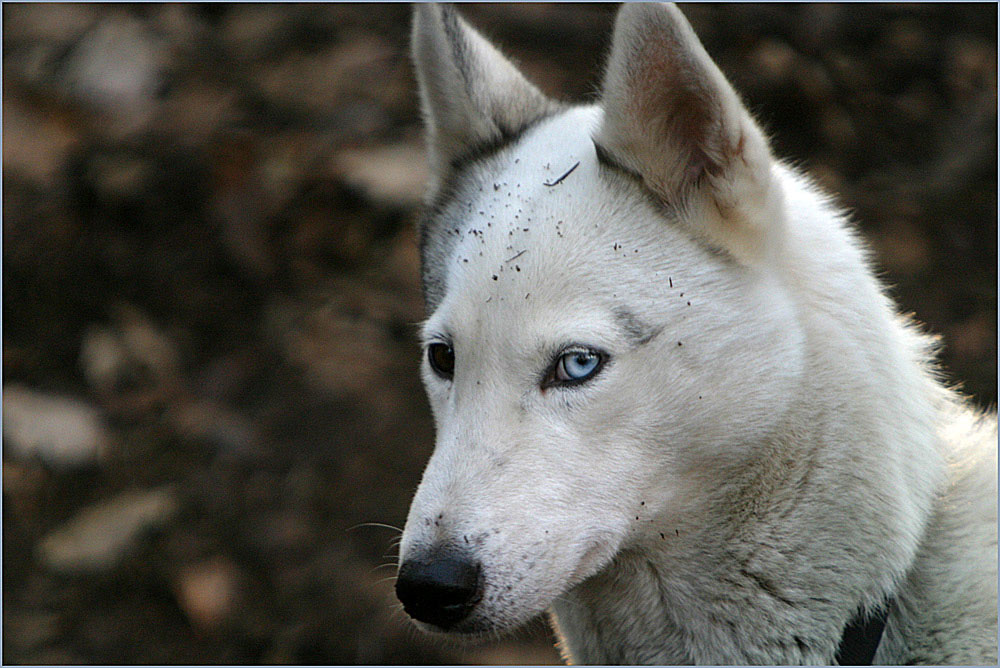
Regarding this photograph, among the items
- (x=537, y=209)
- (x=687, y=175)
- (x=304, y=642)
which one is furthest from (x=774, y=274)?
(x=304, y=642)

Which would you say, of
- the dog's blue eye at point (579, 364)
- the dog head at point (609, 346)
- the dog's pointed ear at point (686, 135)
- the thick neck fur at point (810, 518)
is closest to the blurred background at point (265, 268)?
the thick neck fur at point (810, 518)

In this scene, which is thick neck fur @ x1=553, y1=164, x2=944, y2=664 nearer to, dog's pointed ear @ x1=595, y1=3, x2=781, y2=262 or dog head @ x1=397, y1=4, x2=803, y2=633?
dog head @ x1=397, y1=4, x2=803, y2=633

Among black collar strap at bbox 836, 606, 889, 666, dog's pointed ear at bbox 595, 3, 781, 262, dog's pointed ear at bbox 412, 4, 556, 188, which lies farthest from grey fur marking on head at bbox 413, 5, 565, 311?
black collar strap at bbox 836, 606, 889, 666

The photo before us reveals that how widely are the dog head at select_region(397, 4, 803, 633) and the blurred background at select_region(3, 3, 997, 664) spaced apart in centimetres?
187

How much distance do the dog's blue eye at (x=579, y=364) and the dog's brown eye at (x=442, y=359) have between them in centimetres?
35

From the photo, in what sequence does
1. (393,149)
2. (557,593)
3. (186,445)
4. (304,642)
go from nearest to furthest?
(557,593), (304,642), (186,445), (393,149)

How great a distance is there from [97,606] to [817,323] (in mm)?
3662

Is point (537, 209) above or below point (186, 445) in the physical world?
above

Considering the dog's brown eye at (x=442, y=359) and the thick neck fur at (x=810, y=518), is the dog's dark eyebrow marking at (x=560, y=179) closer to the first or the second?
the dog's brown eye at (x=442, y=359)

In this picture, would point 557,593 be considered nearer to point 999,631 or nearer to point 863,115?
point 999,631

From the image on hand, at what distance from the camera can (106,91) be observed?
5.99 metres

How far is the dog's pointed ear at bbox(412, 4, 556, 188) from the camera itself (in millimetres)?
2775

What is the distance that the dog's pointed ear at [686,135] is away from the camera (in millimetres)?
2201

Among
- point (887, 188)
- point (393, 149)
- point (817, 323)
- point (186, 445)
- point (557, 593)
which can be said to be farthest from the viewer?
point (887, 188)
